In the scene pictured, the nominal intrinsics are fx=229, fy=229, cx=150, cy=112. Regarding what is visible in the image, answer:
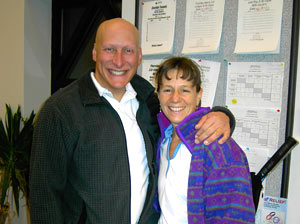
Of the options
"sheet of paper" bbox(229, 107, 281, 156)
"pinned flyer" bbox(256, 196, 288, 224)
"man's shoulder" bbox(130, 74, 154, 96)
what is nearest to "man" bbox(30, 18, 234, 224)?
"man's shoulder" bbox(130, 74, 154, 96)

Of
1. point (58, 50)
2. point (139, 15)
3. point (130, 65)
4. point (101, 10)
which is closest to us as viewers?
point (130, 65)

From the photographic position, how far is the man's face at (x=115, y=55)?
95 cm

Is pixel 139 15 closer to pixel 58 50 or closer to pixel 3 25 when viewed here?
pixel 58 50

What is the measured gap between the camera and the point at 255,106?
1.04 m

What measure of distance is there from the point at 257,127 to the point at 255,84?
0.20 m

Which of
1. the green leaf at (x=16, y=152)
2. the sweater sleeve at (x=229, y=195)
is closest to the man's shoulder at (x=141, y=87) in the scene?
the sweater sleeve at (x=229, y=195)

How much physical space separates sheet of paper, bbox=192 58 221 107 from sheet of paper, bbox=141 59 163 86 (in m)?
0.27

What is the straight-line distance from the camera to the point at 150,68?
1302 millimetres

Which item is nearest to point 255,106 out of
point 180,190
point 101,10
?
point 180,190

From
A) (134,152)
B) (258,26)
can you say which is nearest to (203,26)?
(258,26)

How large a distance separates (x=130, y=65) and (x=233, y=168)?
1.89 ft

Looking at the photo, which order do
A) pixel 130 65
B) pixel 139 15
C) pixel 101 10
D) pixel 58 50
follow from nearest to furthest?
pixel 130 65, pixel 139 15, pixel 101 10, pixel 58 50

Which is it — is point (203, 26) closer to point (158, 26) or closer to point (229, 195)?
point (158, 26)

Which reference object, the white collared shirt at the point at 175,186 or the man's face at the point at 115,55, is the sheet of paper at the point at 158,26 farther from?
the white collared shirt at the point at 175,186
